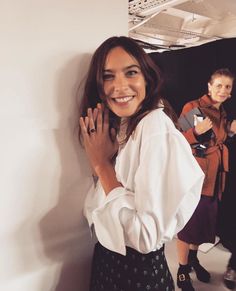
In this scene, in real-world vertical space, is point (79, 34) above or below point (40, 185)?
above

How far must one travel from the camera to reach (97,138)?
2.74ft

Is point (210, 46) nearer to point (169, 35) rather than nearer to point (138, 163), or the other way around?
point (138, 163)

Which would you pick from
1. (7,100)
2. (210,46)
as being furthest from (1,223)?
(210,46)

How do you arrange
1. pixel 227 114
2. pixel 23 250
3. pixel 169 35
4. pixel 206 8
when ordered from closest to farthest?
pixel 23 250, pixel 227 114, pixel 206 8, pixel 169 35

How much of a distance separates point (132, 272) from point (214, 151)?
138cm

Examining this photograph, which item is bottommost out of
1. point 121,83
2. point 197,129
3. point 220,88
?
point 197,129

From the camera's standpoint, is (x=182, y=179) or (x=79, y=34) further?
(x=79, y=34)

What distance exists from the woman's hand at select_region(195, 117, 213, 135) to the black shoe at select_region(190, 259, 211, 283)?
1018 mm

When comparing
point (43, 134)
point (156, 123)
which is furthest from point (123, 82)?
point (43, 134)

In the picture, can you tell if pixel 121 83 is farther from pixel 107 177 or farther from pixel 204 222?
pixel 204 222

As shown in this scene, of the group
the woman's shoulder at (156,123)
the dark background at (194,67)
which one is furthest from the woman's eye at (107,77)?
the dark background at (194,67)

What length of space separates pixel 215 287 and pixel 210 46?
1756 mm

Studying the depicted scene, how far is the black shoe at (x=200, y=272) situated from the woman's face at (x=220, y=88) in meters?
1.26

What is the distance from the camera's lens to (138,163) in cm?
75
